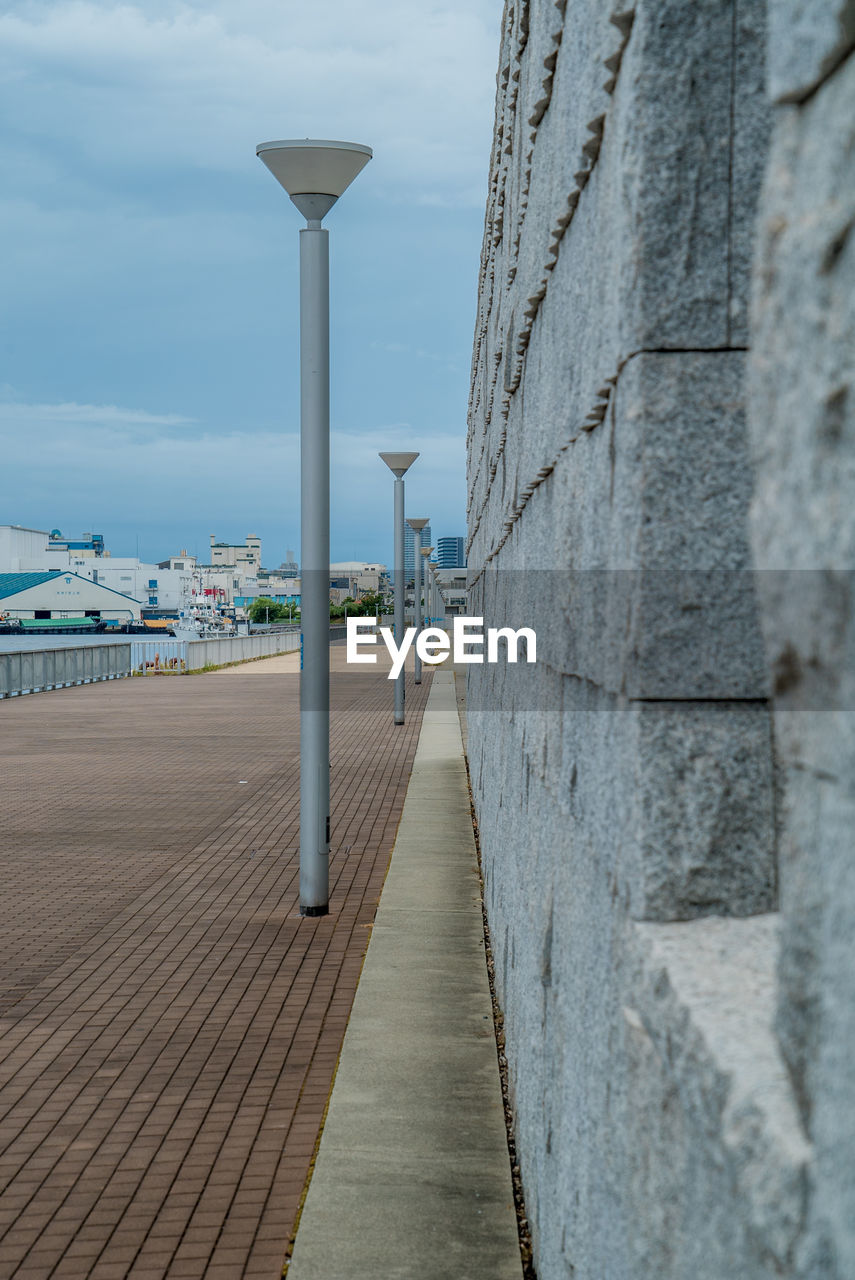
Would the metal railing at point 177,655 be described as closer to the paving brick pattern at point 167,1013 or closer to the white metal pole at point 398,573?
the white metal pole at point 398,573

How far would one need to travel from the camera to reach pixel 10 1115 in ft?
14.9

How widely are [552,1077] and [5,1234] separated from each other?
187cm

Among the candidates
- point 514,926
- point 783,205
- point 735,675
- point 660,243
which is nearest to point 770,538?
point 783,205

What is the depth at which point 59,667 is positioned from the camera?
96.0 ft

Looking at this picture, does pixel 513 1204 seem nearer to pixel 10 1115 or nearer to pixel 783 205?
pixel 10 1115

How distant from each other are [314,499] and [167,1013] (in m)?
3.14

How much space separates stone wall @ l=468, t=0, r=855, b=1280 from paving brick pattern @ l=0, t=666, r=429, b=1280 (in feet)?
4.56

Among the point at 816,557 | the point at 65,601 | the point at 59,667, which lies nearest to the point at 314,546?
the point at 816,557

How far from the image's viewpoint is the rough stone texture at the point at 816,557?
35.5 inches

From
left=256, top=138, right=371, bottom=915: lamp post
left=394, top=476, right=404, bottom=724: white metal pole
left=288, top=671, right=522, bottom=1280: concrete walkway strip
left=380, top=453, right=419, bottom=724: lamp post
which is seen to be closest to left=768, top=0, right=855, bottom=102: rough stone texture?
left=288, top=671, right=522, bottom=1280: concrete walkway strip

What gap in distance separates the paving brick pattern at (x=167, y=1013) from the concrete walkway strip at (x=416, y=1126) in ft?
0.53

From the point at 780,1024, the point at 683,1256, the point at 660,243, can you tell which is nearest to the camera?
the point at 780,1024

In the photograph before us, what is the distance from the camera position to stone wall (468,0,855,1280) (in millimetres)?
958

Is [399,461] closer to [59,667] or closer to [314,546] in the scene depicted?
[59,667]
